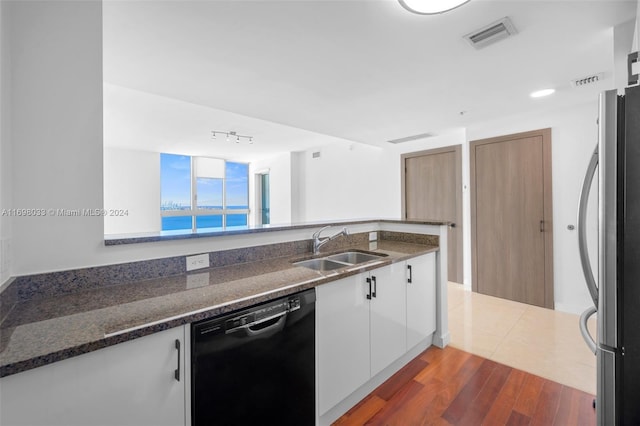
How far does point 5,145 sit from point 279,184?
6.18 m

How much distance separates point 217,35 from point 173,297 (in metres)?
1.67


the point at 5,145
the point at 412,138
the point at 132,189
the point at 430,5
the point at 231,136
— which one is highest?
the point at 231,136

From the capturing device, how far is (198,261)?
1.53m

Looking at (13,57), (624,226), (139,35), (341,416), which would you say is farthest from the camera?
(139,35)

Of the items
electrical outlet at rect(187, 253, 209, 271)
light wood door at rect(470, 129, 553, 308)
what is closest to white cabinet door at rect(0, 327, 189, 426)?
electrical outlet at rect(187, 253, 209, 271)

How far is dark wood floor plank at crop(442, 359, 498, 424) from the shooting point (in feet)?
5.39

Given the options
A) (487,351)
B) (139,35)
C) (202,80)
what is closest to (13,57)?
(139,35)

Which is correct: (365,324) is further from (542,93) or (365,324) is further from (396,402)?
(542,93)

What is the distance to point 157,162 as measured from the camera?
6.57 meters

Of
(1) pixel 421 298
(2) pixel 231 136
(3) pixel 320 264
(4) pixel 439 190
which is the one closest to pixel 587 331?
(1) pixel 421 298

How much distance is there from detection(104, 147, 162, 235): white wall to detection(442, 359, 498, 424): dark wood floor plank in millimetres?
6073

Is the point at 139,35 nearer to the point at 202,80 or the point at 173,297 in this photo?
the point at 202,80

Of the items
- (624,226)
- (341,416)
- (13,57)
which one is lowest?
(341,416)

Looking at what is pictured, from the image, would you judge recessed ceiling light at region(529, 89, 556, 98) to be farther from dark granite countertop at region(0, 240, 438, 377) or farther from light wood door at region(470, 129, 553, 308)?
dark granite countertop at region(0, 240, 438, 377)
